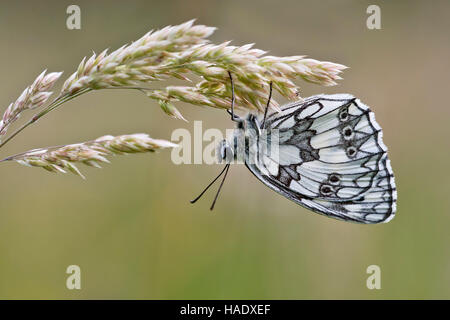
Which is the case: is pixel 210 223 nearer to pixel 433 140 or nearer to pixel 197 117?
pixel 197 117

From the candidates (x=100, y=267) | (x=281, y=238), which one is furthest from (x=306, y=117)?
(x=100, y=267)

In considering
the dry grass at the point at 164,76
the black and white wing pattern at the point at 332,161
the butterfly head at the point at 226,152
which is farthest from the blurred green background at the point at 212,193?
the dry grass at the point at 164,76

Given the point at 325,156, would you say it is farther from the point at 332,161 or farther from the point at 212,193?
the point at 212,193

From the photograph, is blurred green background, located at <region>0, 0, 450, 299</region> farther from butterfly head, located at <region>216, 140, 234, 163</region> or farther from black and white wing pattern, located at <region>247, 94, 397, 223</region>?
butterfly head, located at <region>216, 140, 234, 163</region>

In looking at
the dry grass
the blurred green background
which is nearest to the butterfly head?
the dry grass

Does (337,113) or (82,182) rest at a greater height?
(337,113)
